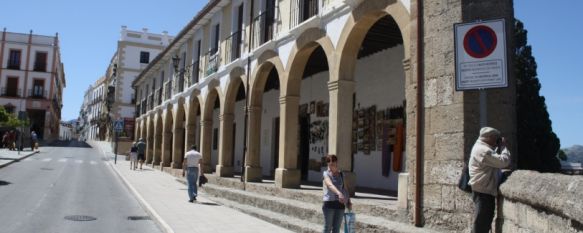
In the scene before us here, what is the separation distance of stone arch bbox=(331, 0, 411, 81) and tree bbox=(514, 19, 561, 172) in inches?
146

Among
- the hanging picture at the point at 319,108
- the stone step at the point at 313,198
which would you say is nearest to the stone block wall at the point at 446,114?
the stone step at the point at 313,198

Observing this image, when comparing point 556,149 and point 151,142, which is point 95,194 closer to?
point 556,149

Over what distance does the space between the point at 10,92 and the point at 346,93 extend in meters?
58.1

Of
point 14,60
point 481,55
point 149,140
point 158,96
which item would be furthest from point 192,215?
point 14,60

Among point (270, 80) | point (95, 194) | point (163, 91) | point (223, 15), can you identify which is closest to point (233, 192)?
point (95, 194)

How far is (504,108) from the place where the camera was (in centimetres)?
623

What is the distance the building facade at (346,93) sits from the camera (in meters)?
6.45

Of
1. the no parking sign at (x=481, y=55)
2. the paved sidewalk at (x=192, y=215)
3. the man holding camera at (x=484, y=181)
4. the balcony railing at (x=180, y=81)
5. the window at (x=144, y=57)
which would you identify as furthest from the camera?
the window at (x=144, y=57)

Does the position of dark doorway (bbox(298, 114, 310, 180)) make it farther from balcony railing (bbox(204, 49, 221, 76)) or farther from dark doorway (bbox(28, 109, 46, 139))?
dark doorway (bbox(28, 109, 46, 139))

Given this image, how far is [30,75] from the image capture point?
5841cm

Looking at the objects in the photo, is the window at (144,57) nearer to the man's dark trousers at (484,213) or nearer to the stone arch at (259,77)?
the stone arch at (259,77)

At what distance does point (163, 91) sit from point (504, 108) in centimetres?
2248

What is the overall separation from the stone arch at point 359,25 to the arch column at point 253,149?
4832mm

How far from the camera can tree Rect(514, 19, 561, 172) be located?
10.4 meters
